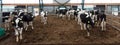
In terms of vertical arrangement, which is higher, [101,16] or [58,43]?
[101,16]

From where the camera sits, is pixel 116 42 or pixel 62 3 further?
pixel 62 3

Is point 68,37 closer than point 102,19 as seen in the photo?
Yes

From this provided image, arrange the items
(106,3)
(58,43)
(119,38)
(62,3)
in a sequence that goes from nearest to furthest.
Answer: (58,43), (119,38), (62,3), (106,3)

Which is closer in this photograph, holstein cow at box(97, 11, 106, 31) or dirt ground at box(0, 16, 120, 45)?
dirt ground at box(0, 16, 120, 45)

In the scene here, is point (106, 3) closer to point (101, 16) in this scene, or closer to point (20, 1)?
point (20, 1)

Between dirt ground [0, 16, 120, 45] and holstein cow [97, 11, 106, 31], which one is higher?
holstein cow [97, 11, 106, 31]

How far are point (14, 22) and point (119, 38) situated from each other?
13.5 ft

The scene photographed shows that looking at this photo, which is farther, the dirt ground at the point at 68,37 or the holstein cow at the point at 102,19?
the holstein cow at the point at 102,19

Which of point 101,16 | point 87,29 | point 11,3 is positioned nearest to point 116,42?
point 87,29

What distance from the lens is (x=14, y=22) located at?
10.8 m

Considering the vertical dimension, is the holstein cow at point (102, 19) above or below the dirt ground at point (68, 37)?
above

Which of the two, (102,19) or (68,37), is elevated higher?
(102,19)

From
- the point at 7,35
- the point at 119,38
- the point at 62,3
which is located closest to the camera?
the point at 119,38

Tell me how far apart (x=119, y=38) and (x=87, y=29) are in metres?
1.36
